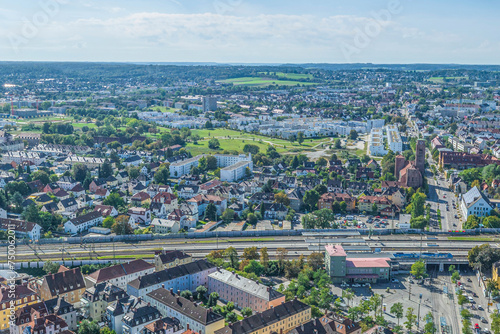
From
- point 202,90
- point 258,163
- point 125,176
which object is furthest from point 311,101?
point 125,176

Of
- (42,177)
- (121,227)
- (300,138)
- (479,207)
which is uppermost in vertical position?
(300,138)

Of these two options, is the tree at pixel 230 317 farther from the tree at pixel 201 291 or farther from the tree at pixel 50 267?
the tree at pixel 50 267

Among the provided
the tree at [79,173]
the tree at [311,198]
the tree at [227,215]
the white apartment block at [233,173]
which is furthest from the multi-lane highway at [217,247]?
the tree at [79,173]

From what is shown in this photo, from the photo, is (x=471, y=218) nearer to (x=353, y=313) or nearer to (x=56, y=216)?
(x=353, y=313)

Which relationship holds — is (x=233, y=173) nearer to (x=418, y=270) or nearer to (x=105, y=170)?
(x=105, y=170)

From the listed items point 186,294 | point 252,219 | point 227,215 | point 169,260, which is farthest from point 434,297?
point 227,215

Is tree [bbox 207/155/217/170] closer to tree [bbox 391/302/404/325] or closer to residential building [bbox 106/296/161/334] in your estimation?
residential building [bbox 106/296/161/334]
